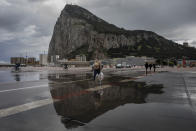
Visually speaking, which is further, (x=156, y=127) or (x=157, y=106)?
(x=157, y=106)

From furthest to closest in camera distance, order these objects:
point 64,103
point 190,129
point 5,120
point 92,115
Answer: point 64,103
point 92,115
point 5,120
point 190,129

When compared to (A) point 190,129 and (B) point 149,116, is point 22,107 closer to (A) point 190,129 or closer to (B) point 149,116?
(B) point 149,116

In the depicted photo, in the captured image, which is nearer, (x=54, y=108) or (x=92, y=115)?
(x=92, y=115)

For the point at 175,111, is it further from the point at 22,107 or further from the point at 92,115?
the point at 22,107

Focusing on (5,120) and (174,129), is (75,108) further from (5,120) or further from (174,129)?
(174,129)

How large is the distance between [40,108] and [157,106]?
3785 millimetres

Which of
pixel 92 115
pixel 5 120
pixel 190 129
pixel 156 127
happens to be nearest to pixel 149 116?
pixel 156 127

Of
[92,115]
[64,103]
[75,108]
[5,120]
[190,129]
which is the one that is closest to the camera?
[190,129]

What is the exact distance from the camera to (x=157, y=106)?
17.7 feet

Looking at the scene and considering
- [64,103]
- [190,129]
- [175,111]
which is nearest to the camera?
[190,129]

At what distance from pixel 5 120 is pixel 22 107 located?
3.87 ft

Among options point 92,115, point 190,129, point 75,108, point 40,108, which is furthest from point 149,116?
point 40,108

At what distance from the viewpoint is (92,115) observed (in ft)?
14.8

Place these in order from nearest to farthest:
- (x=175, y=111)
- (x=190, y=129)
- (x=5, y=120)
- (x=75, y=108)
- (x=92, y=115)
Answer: (x=190, y=129), (x=5, y=120), (x=92, y=115), (x=175, y=111), (x=75, y=108)
